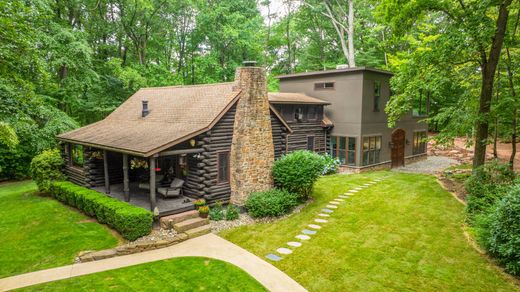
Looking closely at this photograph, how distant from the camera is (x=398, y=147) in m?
22.8

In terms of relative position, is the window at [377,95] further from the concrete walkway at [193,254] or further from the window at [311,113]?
the concrete walkway at [193,254]

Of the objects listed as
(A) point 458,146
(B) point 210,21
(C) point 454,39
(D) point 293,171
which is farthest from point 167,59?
(A) point 458,146


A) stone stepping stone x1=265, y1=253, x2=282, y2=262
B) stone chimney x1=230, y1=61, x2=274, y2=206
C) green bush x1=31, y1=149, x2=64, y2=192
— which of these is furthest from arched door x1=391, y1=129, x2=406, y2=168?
green bush x1=31, y1=149, x2=64, y2=192

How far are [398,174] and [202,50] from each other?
22789mm

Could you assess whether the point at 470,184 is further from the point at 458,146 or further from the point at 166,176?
the point at 458,146

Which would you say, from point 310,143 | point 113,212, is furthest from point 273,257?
point 310,143

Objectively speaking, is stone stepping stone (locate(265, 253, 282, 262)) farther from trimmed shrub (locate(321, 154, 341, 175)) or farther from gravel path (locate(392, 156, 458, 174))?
gravel path (locate(392, 156, 458, 174))

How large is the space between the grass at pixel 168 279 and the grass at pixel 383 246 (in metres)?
1.32

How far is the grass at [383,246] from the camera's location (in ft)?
24.8

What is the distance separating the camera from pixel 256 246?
9.63 metres

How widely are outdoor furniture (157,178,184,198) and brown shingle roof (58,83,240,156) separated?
220cm

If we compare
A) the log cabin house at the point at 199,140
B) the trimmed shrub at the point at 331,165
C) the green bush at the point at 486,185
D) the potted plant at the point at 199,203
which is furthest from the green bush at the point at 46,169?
the green bush at the point at 486,185

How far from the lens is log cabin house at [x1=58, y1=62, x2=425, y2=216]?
11.9m

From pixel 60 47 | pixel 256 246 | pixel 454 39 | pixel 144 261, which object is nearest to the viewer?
pixel 144 261
